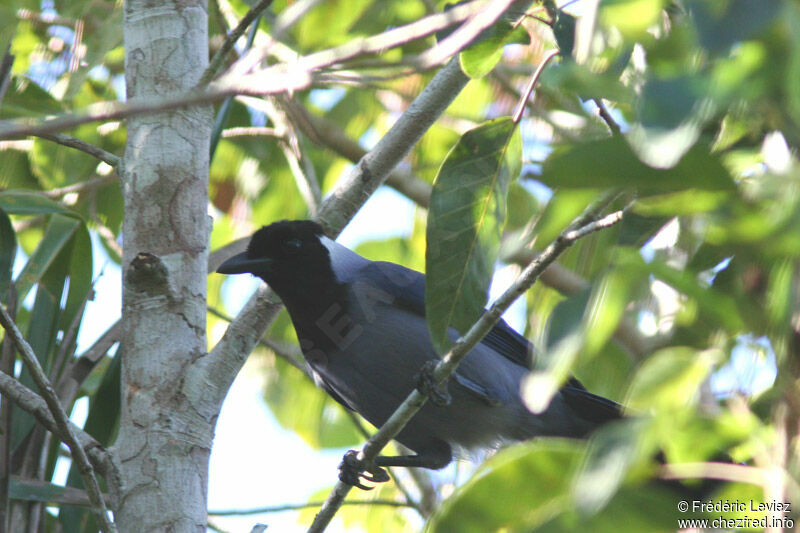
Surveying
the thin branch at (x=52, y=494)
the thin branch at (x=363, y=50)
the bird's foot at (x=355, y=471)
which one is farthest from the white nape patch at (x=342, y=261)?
the thin branch at (x=363, y=50)

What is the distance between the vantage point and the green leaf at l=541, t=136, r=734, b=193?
3.81 ft

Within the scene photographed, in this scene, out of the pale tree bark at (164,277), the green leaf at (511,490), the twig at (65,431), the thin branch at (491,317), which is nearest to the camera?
the green leaf at (511,490)

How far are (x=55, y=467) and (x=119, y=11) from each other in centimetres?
211

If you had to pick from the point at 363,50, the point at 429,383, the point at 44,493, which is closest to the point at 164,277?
the point at 44,493

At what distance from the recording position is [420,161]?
648 cm

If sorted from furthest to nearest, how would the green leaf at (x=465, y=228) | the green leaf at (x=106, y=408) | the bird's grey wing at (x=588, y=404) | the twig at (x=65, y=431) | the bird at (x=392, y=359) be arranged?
the bird's grey wing at (x=588, y=404)
the bird at (x=392, y=359)
the green leaf at (x=106, y=408)
the green leaf at (x=465, y=228)
the twig at (x=65, y=431)

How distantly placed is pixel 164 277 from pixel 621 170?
2138mm

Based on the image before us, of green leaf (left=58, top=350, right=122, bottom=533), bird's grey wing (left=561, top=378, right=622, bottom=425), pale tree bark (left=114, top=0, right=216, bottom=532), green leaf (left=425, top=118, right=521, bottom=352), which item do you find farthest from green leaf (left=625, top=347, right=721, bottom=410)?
bird's grey wing (left=561, top=378, right=622, bottom=425)

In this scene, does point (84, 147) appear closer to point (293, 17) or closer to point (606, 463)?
point (293, 17)

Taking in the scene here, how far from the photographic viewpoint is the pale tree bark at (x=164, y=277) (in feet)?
9.14

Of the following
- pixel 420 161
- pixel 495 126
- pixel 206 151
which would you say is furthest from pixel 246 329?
pixel 420 161

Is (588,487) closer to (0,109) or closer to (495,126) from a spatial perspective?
(495,126)

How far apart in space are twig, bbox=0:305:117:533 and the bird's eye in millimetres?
2079

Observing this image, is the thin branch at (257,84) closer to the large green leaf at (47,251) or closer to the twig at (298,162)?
the large green leaf at (47,251)
